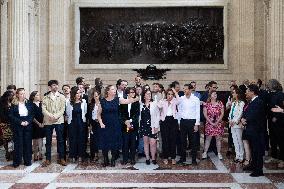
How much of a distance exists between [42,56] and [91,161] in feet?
31.5

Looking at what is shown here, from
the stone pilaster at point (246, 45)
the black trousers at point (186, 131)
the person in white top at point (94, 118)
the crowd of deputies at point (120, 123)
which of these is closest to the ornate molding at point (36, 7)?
the stone pilaster at point (246, 45)

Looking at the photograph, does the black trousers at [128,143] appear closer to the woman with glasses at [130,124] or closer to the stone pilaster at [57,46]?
the woman with glasses at [130,124]

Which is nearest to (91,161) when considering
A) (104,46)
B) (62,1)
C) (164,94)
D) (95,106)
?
(95,106)

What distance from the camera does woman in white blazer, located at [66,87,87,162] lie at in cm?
959

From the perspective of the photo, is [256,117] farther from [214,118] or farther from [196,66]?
[196,66]

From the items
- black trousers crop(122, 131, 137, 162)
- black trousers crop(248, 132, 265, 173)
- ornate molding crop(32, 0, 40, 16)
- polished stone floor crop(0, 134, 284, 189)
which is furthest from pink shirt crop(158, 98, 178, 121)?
ornate molding crop(32, 0, 40, 16)

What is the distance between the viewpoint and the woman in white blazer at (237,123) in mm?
9514

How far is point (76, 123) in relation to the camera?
9609mm

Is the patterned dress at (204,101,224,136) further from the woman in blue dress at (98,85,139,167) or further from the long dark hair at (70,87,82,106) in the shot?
the long dark hair at (70,87,82,106)

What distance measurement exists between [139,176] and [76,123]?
6.88 ft

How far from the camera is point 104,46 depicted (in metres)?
18.2

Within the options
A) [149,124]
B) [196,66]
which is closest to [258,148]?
[149,124]

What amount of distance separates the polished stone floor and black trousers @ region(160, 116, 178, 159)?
0.36m

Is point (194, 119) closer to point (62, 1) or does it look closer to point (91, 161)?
point (91, 161)
